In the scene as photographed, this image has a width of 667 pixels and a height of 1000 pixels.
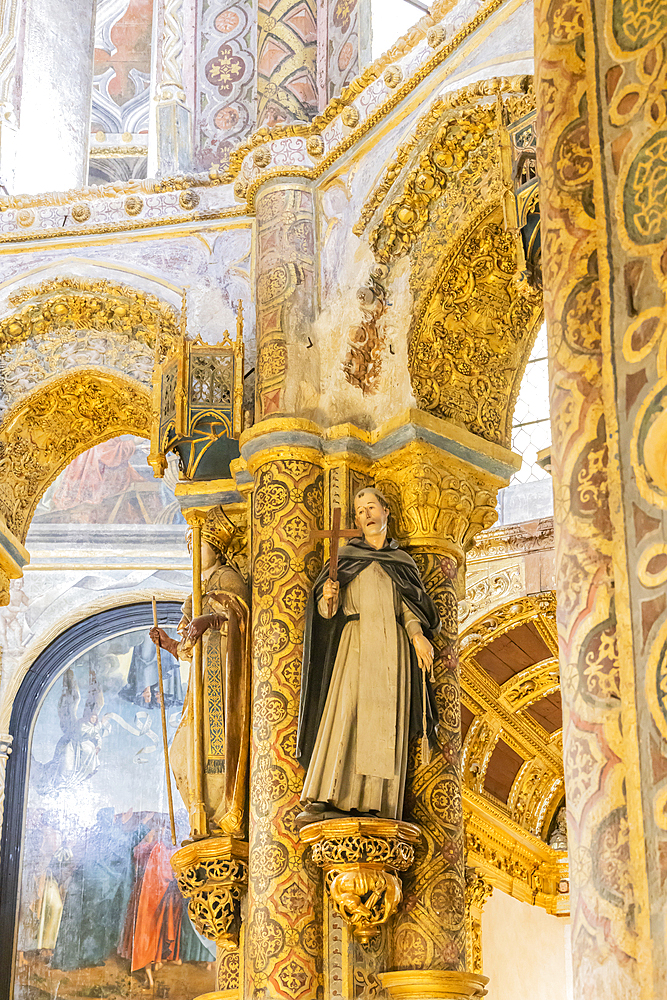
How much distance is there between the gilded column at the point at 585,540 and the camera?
2.46 metres

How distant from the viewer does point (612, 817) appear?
2.50 m

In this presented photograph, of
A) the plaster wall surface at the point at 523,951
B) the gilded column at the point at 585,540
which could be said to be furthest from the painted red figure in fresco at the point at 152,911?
the gilded column at the point at 585,540

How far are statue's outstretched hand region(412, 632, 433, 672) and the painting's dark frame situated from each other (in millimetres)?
6742

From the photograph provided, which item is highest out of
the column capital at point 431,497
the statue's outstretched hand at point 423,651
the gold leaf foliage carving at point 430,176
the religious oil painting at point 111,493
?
the religious oil painting at point 111,493

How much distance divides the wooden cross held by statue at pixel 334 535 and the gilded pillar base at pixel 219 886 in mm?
1360

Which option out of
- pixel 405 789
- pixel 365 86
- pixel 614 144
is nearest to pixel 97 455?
pixel 365 86

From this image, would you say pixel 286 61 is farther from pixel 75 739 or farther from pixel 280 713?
pixel 75 739

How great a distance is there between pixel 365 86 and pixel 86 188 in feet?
7.21

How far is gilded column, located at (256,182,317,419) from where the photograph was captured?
24.3ft

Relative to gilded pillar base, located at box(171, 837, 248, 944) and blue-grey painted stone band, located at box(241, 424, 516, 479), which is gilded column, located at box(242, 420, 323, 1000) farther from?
gilded pillar base, located at box(171, 837, 248, 944)

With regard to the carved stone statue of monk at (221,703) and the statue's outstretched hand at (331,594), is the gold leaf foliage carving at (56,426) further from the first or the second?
the statue's outstretched hand at (331,594)

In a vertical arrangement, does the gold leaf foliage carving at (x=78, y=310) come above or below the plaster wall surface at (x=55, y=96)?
below

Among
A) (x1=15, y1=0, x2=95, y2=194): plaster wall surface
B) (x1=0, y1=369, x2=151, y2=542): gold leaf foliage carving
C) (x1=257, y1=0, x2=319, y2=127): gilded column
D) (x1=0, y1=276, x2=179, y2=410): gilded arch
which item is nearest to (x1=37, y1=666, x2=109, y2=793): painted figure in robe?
(x1=0, y1=369, x2=151, y2=542): gold leaf foliage carving

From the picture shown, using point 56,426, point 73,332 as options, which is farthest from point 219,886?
point 73,332
